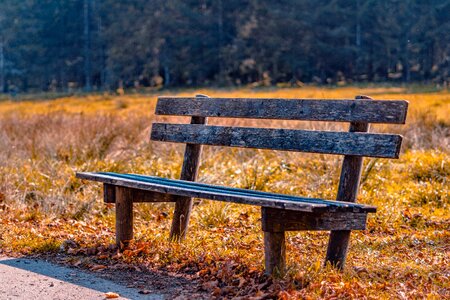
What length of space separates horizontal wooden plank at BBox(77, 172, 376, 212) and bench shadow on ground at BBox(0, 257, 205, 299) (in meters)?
0.59

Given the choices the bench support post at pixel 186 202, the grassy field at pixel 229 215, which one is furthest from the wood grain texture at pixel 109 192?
the bench support post at pixel 186 202

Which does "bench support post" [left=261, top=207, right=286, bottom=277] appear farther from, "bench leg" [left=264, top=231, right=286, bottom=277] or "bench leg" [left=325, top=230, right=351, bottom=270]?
"bench leg" [left=325, top=230, right=351, bottom=270]

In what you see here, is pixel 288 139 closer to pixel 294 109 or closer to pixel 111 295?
pixel 294 109

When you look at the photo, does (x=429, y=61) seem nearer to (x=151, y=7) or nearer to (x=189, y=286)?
(x=151, y=7)

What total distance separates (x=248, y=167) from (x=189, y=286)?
4.82m

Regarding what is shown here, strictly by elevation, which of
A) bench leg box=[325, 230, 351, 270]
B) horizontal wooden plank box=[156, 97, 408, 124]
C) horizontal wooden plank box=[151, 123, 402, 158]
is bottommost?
bench leg box=[325, 230, 351, 270]

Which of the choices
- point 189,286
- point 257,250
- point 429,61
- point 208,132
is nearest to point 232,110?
point 208,132

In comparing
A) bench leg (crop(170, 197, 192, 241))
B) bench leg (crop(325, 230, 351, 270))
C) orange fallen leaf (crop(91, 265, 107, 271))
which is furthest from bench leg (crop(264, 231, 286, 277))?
bench leg (crop(170, 197, 192, 241))

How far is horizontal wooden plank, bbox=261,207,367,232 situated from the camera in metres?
4.75

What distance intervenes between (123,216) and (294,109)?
1574 mm

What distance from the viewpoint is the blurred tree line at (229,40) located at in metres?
48.2

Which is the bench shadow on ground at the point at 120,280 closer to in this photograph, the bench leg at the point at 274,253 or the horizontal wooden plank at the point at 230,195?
the bench leg at the point at 274,253

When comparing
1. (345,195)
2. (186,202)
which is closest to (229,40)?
(186,202)

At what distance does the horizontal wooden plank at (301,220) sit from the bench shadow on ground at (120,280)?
0.62 meters
